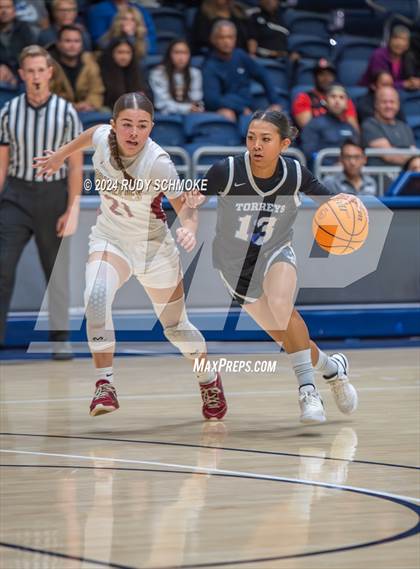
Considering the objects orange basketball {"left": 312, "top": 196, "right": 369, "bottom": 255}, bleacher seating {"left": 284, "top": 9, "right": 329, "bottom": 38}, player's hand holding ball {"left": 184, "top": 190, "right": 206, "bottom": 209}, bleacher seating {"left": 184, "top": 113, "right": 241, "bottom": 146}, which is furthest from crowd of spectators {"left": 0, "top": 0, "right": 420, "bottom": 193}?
player's hand holding ball {"left": 184, "top": 190, "right": 206, "bottom": 209}

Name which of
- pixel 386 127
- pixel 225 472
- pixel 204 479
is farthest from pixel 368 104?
pixel 204 479

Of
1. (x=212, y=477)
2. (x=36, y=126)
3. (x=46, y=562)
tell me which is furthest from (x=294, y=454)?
(x=36, y=126)

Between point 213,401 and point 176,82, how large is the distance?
20.2 ft

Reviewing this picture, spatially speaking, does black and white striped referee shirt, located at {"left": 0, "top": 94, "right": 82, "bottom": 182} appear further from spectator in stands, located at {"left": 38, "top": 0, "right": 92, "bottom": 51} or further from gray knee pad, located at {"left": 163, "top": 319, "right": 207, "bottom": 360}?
gray knee pad, located at {"left": 163, "top": 319, "right": 207, "bottom": 360}

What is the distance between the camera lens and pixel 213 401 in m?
7.31

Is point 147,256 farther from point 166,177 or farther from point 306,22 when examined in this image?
point 306,22

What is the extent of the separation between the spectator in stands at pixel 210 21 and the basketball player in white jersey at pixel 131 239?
710cm

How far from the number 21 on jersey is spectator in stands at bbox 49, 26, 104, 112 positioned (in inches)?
203

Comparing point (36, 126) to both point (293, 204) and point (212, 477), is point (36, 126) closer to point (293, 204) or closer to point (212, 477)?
point (293, 204)

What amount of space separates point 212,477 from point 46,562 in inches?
64.0

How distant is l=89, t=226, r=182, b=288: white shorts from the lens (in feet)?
23.4

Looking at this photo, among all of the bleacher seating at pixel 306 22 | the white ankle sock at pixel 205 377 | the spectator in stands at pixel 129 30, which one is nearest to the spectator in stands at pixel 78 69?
the spectator in stands at pixel 129 30

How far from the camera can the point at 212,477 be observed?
5504 millimetres

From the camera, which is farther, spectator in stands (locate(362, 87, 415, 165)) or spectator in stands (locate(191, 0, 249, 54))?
spectator in stands (locate(191, 0, 249, 54))
